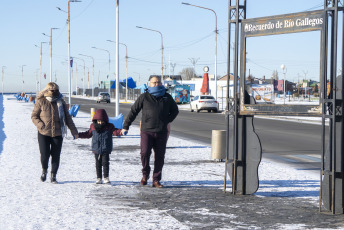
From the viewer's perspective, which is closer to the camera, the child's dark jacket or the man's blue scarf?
the man's blue scarf

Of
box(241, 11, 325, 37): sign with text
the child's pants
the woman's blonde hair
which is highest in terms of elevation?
box(241, 11, 325, 37): sign with text

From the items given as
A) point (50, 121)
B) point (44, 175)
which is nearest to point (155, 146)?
point (50, 121)

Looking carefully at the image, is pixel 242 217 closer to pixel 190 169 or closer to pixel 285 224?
pixel 285 224

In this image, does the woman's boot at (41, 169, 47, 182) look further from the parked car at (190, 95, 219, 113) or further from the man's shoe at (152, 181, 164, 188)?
the parked car at (190, 95, 219, 113)

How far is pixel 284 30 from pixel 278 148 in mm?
9488

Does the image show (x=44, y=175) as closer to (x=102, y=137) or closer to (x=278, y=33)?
(x=102, y=137)

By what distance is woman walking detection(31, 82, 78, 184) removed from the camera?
9.47 meters

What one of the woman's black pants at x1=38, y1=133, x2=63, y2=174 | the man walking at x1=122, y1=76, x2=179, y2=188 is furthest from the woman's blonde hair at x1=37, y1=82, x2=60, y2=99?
the man walking at x1=122, y1=76, x2=179, y2=188

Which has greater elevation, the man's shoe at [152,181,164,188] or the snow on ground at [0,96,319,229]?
the man's shoe at [152,181,164,188]

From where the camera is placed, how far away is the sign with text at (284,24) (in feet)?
24.2

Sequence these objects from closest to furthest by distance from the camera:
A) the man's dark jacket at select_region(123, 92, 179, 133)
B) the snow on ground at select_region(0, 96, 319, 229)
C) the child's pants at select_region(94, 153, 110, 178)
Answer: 1. the snow on ground at select_region(0, 96, 319, 229)
2. the man's dark jacket at select_region(123, 92, 179, 133)
3. the child's pants at select_region(94, 153, 110, 178)

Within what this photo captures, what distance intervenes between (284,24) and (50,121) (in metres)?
4.03

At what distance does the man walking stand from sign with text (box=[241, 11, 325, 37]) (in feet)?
5.31

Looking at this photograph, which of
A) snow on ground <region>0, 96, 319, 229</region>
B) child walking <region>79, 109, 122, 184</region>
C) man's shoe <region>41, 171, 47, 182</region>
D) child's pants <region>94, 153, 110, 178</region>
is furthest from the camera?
man's shoe <region>41, 171, 47, 182</region>
